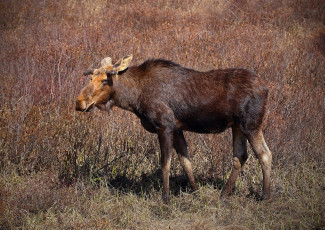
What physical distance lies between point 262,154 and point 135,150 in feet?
6.77

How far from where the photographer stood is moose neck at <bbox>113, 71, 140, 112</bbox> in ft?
15.7

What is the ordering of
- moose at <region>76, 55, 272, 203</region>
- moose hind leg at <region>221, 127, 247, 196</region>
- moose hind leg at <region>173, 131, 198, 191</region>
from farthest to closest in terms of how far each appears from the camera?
moose hind leg at <region>173, 131, 198, 191</region>
moose hind leg at <region>221, 127, 247, 196</region>
moose at <region>76, 55, 272, 203</region>

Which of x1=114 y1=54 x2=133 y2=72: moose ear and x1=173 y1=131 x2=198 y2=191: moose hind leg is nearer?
x1=114 y1=54 x2=133 y2=72: moose ear

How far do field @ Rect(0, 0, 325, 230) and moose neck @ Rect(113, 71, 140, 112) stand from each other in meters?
1.01

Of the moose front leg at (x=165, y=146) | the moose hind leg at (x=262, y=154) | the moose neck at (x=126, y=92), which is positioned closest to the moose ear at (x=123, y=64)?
the moose neck at (x=126, y=92)

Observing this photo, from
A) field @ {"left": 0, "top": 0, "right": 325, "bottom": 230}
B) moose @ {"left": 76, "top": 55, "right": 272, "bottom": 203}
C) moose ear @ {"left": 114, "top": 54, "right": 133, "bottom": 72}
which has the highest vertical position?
moose ear @ {"left": 114, "top": 54, "right": 133, "bottom": 72}

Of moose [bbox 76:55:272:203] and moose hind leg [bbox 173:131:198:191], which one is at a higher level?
moose [bbox 76:55:272:203]

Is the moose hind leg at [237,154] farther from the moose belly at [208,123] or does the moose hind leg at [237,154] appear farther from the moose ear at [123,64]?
the moose ear at [123,64]

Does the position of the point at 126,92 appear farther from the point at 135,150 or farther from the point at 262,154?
the point at 262,154

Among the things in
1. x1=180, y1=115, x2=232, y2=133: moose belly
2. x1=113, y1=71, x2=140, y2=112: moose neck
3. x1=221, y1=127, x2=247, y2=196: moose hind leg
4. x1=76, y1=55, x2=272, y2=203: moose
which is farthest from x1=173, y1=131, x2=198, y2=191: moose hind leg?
x1=113, y1=71, x2=140, y2=112: moose neck

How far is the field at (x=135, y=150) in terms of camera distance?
15.1 ft

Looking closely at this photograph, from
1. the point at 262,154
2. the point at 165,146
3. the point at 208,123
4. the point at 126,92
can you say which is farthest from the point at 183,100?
the point at 262,154

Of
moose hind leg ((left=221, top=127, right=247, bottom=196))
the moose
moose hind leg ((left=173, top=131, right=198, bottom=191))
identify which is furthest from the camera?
moose hind leg ((left=173, top=131, right=198, bottom=191))

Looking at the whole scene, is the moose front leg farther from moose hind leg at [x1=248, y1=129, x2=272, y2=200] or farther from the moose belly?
moose hind leg at [x1=248, y1=129, x2=272, y2=200]
